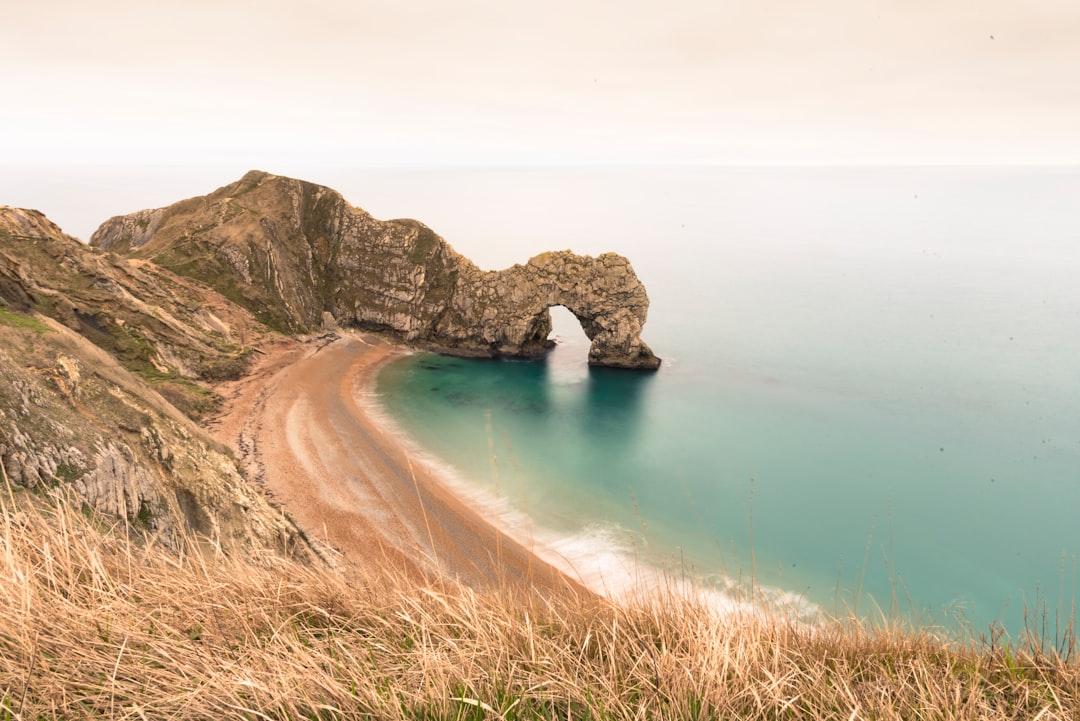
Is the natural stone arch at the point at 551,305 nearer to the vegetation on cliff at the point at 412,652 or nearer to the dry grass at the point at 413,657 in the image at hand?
the vegetation on cliff at the point at 412,652

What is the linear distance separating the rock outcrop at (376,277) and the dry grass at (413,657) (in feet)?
171

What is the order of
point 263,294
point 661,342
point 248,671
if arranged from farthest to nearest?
1. point 661,342
2. point 263,294
3. point 248,671

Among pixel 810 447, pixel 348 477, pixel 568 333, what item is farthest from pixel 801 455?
pixel 568 333

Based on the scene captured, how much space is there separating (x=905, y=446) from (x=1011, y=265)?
453 ft

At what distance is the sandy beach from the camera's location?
25281 millimetres

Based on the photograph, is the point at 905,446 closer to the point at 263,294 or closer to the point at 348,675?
the point at 348,675

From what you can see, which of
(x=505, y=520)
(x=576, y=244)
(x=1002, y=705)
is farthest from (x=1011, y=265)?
(x=1002, y=705)

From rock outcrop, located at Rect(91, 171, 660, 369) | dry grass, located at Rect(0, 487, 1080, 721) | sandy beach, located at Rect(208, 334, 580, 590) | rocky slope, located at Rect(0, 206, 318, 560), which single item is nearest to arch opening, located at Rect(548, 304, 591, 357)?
rock outcrop, located at Rect(91, 171, 660, 369)

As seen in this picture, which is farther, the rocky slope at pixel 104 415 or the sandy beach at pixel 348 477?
the sandy beach at pixel 348 477

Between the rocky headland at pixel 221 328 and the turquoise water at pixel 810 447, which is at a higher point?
the rocky headland at pixel 221 328

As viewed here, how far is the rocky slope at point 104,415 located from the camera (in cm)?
1293

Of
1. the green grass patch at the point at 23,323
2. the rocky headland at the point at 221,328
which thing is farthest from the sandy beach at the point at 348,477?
the green grass patch at the point at 23,323

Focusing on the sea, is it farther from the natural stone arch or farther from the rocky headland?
the rocky headland

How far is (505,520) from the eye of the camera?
3092 centimetres
